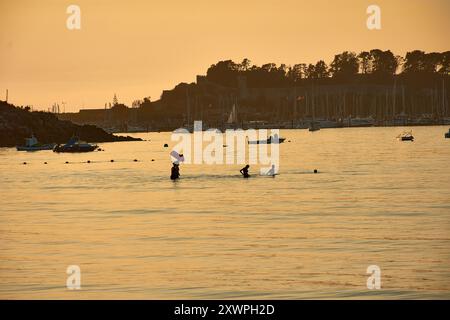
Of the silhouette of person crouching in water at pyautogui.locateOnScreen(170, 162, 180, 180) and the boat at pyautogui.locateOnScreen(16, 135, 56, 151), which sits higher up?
the boat at pyautogui.locateOnScreen(16, 135, 56, 151)

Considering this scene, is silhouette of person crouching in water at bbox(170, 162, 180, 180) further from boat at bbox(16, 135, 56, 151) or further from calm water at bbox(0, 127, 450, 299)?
boat at bbox(16, 135, 56, 151)

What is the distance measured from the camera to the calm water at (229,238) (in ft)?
98.2

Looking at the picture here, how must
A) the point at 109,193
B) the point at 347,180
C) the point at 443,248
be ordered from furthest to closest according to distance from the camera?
the point at 347,180
the point at 109,193
the point at 443,248

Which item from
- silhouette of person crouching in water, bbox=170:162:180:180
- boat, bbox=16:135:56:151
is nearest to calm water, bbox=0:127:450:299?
silhouette of person crouching in water, bbox=170:162:180:180

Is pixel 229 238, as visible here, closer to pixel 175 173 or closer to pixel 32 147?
pixel 175 173

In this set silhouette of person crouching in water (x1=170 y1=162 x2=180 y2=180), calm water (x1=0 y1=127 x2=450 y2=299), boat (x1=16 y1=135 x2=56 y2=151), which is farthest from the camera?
boat (x1=16 y1=135 x2=56 y2=151)

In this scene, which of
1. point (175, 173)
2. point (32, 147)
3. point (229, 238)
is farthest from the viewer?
point (32, 147)

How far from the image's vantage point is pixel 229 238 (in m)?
41.3

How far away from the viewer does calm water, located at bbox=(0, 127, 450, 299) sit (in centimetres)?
2992

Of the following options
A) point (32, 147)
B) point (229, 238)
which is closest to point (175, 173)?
point (229, 238)
